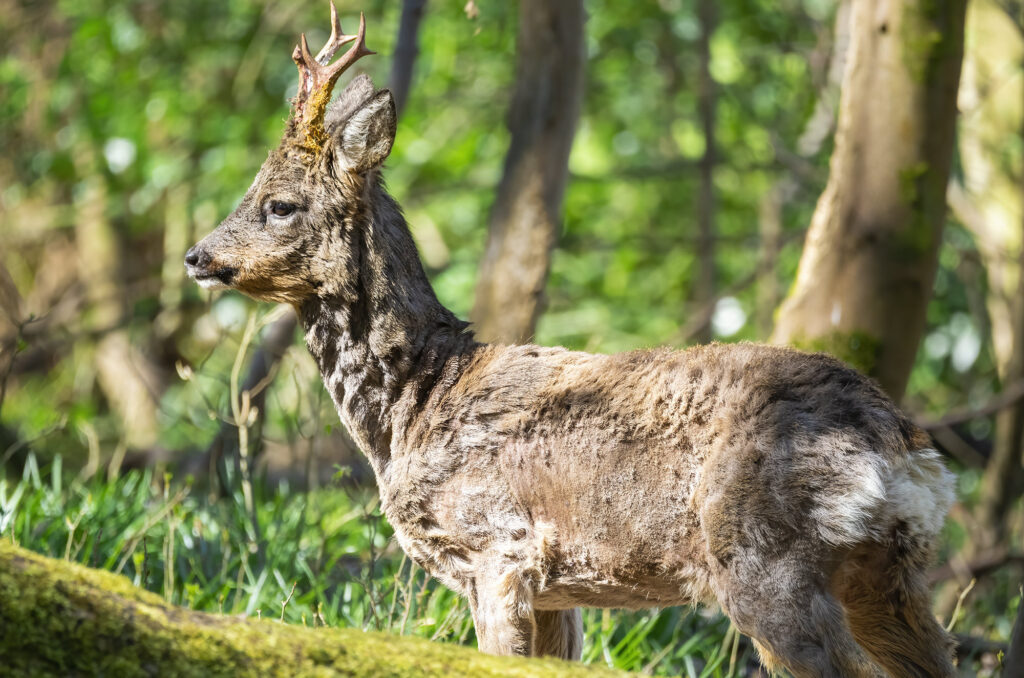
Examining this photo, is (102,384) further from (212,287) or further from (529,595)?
(529,595)

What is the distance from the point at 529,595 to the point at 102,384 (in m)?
12.1

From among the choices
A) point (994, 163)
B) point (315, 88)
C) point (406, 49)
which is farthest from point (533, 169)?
point (994, 163)

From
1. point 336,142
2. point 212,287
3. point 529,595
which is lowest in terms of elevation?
point 529,595

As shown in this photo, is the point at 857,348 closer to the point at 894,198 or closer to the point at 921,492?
the point at 894,198

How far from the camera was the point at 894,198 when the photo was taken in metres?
5.68

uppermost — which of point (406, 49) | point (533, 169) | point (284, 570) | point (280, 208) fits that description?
point (406, 49)

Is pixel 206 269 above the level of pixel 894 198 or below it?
below

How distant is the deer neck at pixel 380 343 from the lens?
463cm

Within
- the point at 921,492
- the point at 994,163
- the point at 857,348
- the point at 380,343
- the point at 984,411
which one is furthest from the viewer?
the point at 994,163

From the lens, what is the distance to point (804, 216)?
13.1 metres

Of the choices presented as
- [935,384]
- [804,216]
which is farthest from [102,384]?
[935,384]

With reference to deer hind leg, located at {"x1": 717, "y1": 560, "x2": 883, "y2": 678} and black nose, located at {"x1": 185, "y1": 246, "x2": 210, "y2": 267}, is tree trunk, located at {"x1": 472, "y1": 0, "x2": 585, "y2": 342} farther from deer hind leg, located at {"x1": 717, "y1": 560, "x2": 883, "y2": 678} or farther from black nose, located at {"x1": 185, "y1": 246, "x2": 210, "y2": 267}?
deer hind leg, located at {"x1": 717, "y1": 560, "x2": 883, "y2": 678}

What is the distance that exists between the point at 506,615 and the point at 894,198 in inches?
119

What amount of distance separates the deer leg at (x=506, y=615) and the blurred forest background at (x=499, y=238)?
69cm
